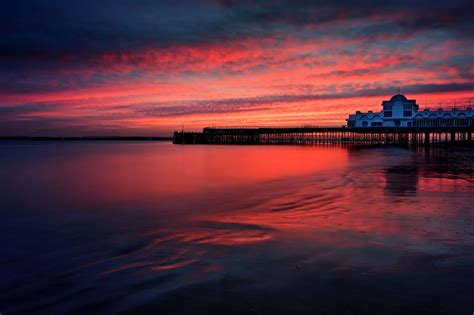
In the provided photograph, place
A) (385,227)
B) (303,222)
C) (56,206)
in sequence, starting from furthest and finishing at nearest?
(56,206), (303,222), (385,227)

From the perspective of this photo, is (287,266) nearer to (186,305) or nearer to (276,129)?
(186,305)

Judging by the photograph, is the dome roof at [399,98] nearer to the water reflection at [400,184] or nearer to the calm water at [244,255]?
the water reflection at [400,184]

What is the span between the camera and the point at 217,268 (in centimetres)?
585

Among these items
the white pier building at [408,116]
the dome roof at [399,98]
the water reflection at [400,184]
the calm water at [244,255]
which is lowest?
the water reflection at [400,184]

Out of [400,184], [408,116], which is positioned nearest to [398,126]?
[408,116]

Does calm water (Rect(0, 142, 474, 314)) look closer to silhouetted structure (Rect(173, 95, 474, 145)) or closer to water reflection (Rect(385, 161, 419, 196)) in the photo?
water reflection (Rect(385, 161, 419, 196))

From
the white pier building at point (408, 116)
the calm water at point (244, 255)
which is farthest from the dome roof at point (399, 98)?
the calm water at point (244, 255)

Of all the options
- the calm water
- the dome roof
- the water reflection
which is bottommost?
the water reflection

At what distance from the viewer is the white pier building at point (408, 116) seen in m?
75.2

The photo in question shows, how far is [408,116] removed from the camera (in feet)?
260

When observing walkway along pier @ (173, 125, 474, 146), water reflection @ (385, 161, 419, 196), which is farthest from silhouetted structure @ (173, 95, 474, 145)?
water reflection @ (385, 161, 419, 196)

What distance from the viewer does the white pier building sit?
75.2 metres

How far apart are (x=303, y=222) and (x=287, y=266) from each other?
126 inches

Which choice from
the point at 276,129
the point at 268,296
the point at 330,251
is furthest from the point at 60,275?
the point at 276,129
